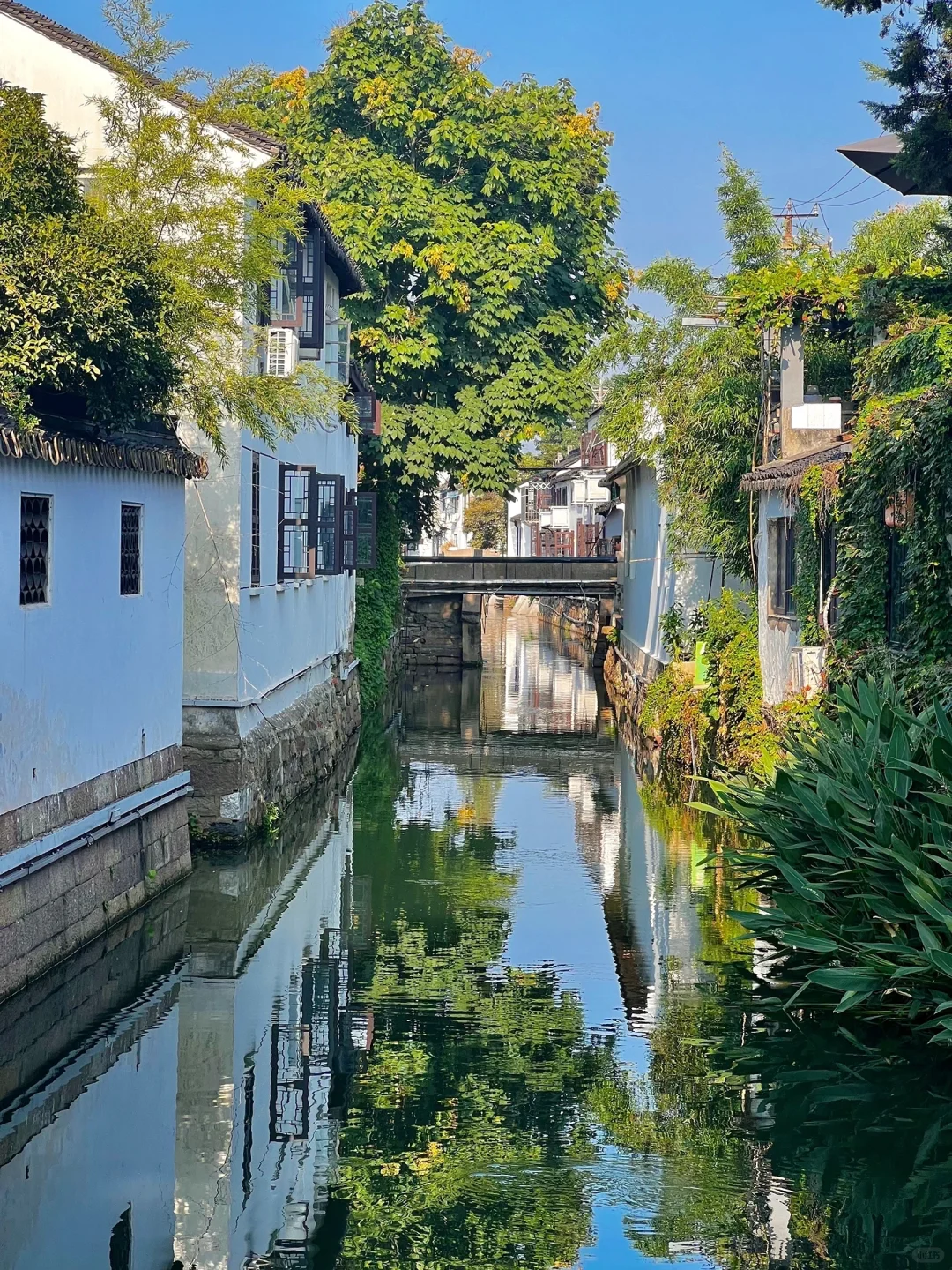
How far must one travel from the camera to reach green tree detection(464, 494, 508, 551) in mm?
90062

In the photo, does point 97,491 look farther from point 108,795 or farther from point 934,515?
point 934,515

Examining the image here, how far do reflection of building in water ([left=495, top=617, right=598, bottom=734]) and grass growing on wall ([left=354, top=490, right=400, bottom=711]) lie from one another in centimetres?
280

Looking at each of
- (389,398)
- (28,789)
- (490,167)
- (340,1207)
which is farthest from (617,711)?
(340,1207)

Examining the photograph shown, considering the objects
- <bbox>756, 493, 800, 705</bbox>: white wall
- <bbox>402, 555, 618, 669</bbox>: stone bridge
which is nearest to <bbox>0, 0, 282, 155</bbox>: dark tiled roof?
<bbox>756, 493, 800, 705</bbox>: white wall

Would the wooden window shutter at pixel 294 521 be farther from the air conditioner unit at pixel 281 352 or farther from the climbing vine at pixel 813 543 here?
the climbing vine at pixel 813 543

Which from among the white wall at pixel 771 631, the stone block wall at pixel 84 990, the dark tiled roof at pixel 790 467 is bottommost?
the stone block wall at pixel 84 990

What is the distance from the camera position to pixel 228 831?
18.2 meters

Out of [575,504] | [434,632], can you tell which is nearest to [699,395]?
[434,632]

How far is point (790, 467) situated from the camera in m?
19.4

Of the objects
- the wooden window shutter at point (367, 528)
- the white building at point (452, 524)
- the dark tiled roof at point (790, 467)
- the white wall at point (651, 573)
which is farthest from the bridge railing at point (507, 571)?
the white building at point (452, 524)

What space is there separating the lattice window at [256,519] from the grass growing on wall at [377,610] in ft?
48.7

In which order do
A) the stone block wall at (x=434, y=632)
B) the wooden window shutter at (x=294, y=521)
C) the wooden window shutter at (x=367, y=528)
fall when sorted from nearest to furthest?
the wooden window shutter at (x=294, y=521) < the wooden window shutter at (x=367, y=528) < the stone block wall at (x=434, y=632)

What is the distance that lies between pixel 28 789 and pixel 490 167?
24.2 meters

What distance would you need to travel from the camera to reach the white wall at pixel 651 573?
30.5 m
